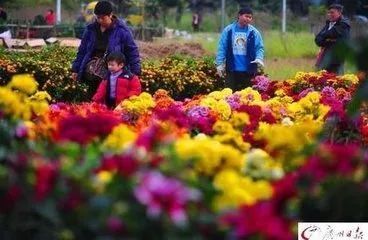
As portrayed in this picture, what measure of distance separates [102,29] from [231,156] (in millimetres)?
5893

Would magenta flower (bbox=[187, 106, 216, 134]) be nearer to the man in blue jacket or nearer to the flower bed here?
the flower bed

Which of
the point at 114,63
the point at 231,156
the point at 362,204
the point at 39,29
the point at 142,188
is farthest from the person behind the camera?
the point at 39,29

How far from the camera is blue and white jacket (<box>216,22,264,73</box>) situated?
37.2 ft

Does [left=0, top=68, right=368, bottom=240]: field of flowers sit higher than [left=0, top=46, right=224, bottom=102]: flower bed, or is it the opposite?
[left=0, top=68, right=368, bottom=240]: field of flowers

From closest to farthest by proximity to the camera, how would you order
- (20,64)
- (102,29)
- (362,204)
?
(362,204) < (102,29) < (20,64)

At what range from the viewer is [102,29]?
9.22 m

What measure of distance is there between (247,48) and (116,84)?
3.03 metres

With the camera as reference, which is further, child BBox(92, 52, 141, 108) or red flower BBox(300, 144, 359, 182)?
child BBox(92, 52, 141, 108)

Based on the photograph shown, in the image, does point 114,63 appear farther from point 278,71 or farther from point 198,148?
point 278,71

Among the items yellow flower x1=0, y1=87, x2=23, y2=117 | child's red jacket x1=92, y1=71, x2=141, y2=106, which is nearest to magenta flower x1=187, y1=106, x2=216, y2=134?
yellow flower x1=0, y1=87, x2=23, y2=117

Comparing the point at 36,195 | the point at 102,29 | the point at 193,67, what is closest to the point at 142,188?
the point at 36,195

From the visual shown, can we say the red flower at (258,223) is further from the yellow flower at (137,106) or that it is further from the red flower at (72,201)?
the yellow flower at (137,106)

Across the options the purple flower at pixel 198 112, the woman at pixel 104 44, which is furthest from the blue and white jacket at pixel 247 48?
the purple flower at pixel 198 112

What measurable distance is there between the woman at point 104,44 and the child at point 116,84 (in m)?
0.39
